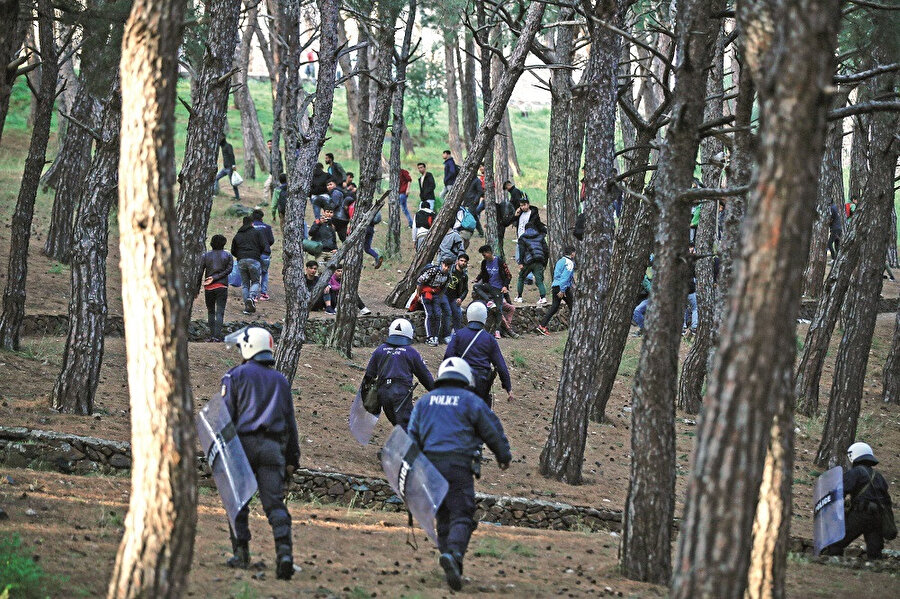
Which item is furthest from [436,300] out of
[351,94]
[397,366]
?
[351,94]

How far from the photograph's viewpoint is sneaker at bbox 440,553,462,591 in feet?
26.1

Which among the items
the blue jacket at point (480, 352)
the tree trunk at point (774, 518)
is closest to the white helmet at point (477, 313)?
the blue jacket at point (480, 352)

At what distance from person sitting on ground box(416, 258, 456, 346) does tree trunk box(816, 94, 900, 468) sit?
22.5 feet

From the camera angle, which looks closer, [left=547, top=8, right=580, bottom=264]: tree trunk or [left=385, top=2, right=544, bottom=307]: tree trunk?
[left=385, top=2, right=544, bottom=307]: tree trunk

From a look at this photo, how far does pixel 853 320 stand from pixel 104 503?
479 inches

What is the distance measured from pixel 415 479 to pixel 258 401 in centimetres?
133

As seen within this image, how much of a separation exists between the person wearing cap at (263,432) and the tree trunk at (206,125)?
13.8ft

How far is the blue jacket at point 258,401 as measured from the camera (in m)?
8.11

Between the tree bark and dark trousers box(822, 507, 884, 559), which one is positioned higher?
the tree bark

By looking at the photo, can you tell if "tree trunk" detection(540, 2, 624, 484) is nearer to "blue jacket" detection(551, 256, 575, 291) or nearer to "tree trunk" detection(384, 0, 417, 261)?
"blue jacket" detection(551, 256, 575, 291)

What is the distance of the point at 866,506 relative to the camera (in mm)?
11680

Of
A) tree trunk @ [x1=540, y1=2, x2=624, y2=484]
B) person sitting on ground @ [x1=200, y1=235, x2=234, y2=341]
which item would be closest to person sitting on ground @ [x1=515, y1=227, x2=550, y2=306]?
person sitting on ground @ [x1=200, y1=235, x2=234, y2=341]

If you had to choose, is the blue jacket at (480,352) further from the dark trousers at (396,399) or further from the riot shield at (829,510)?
the riot shield at (829,510)

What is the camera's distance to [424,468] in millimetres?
8320
